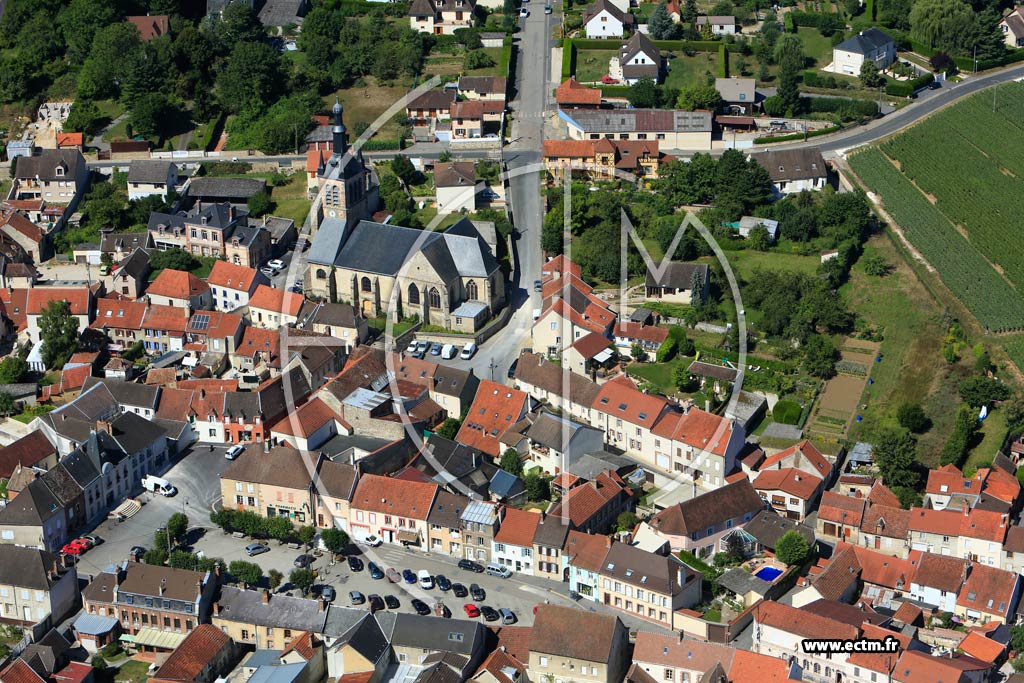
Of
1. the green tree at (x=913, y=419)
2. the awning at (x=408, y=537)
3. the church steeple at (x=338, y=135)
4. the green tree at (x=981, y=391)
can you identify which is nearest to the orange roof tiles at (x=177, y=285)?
the church steeple at (x=338, y=135)

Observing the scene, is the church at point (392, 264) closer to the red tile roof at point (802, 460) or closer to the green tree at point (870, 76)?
the red tile roof at point (802, 460)

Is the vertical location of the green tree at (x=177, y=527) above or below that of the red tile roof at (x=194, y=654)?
above

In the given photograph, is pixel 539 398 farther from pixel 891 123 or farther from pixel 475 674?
pixel 891 123

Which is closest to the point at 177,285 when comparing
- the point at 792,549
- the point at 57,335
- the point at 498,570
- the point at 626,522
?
the point at 57,335

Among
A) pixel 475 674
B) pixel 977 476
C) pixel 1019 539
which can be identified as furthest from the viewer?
pixel 977 476

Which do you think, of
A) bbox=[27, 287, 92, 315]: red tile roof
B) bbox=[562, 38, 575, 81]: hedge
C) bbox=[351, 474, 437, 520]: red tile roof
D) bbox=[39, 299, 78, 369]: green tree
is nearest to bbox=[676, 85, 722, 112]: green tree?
bbox=[562, 38, 575, 81]: hedge

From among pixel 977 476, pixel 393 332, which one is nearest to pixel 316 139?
pixel 393 332

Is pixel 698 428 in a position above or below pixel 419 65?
below
